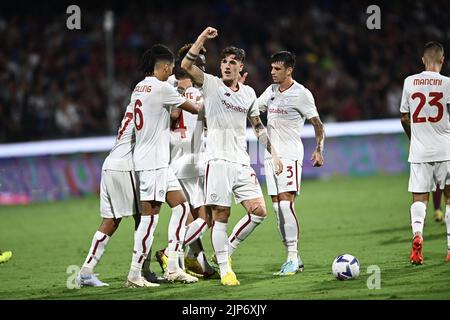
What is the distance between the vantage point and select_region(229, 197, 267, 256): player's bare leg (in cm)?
986

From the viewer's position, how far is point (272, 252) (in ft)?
39.4

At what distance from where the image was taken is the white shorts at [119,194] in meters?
9.61

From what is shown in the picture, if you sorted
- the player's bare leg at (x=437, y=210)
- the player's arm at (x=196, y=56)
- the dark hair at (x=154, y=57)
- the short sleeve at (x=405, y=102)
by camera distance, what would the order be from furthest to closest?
the player's bare leg at (x=437, y=210), the short sleeve at (x=405, y=102), the dark hair at (x=154, y=57), the player's arm at (x=196, y=56)

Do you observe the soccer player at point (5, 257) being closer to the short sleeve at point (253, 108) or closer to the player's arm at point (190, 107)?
the player's arm at point (190, 107)

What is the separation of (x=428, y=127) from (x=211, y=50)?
1529 centimetres

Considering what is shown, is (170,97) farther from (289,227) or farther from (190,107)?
(289,227)

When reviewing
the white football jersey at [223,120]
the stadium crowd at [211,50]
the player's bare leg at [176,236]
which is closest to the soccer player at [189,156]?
the player's bare leg at [176,236]

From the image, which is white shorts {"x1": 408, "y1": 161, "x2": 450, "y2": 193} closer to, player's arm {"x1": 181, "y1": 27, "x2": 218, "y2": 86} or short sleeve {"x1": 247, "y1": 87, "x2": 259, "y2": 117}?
short sleeve {"x1": 247, "y1": 87, "x2": 259, "y2": 117}

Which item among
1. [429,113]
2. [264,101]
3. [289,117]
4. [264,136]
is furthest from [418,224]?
[264,101]

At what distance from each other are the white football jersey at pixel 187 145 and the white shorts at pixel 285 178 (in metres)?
0.80

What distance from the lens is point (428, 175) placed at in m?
10.5

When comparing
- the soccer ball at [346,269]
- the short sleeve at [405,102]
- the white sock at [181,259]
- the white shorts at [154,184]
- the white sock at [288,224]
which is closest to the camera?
the soccer ball at [346,269]

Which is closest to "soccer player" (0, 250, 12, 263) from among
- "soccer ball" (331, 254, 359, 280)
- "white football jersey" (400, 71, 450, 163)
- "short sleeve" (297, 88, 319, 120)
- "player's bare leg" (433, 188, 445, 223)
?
"short sleeve" (297, 88, 319, 120)

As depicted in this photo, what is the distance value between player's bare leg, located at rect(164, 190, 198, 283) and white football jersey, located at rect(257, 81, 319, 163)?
1354mm
